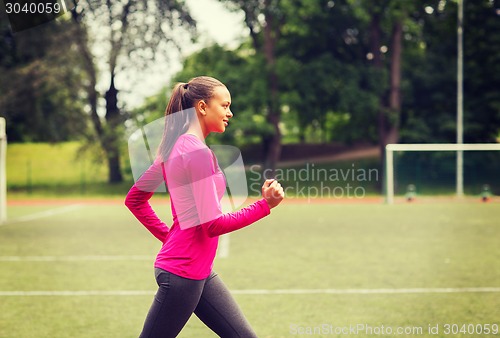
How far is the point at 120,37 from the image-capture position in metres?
34.0

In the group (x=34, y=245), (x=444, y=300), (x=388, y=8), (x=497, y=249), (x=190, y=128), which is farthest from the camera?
(x=388, y=8)

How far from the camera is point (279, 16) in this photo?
33.8 meters

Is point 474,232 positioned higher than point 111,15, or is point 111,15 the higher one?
point 111,15

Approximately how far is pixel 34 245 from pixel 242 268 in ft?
16.5

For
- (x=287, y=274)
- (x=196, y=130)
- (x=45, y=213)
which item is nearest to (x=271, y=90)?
(x=45, y=213)

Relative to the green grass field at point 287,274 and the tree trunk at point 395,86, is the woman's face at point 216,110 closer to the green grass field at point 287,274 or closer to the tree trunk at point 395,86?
the green grass field at point 287,274

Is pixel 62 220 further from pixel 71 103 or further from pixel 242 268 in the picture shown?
pixel 71 103

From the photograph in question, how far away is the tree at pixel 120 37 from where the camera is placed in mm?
33875

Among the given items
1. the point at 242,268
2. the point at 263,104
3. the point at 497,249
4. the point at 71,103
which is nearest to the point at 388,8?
the point at 263,104

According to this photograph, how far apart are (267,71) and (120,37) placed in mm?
7440

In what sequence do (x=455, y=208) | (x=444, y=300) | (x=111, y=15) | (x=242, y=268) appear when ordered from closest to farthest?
1. (x=444, y=300)
2. (x=242, y=268)
3. (x=455, y=208)
4. (x=111, y=15)

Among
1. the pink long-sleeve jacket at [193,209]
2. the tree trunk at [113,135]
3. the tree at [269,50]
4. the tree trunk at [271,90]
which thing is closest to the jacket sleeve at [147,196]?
the pink long-sleeve jacket at [193,209]

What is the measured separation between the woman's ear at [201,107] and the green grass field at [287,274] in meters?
3.59

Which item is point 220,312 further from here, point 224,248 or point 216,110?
point 224,248
